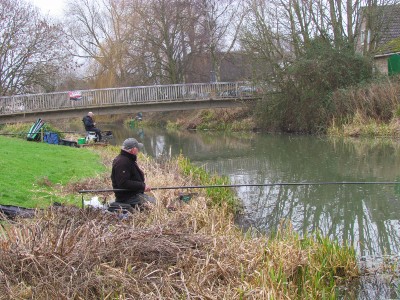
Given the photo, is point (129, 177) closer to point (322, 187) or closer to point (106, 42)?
point (322, 187)

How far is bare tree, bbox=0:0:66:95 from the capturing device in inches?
1220

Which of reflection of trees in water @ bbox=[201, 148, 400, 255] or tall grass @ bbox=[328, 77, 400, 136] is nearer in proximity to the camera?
reflection of trees in water @ bbox=[201, 148, 400, 255]

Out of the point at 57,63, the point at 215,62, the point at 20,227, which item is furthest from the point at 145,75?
the point at 20,227

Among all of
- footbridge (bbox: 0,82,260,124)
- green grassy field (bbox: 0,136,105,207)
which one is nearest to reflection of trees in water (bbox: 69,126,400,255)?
green grassy field (bbox: 0,136,105,207)

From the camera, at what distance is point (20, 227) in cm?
559

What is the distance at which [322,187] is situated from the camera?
11.9 metres

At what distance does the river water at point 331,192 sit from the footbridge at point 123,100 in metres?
10.5

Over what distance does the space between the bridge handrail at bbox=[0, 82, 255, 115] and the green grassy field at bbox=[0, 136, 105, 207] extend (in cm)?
1277

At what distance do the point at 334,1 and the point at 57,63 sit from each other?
17.7 metres

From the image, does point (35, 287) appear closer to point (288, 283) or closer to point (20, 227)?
point (20, 227)

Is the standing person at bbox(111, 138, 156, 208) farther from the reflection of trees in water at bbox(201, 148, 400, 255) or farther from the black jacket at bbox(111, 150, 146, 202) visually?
the reflection of trees in water at bbox(201, 148, 400, 255)

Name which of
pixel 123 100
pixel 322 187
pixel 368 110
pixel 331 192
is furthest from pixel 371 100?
pixel 123 100

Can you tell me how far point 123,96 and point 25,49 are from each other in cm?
667

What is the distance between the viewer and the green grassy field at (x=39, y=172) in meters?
8.76
